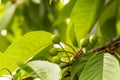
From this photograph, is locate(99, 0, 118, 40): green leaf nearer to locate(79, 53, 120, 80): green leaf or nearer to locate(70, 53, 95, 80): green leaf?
locate(70, 53, 95, 80): green leaf

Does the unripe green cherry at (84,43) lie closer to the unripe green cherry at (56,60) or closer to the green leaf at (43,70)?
the unripe green cherry at (56,60)

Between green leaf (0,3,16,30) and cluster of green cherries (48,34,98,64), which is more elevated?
green leaf (0,3,16,30)

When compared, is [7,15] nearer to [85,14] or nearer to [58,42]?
[85,14]

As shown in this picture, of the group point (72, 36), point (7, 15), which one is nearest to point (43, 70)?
point (72, 36)

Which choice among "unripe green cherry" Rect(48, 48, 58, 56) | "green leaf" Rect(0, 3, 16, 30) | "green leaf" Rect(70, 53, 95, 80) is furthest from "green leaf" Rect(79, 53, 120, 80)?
"green leaf" Rect(0, 3, 16, 30)

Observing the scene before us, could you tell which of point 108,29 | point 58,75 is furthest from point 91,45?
point 108,29

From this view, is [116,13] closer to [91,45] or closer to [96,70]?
[91,45]
